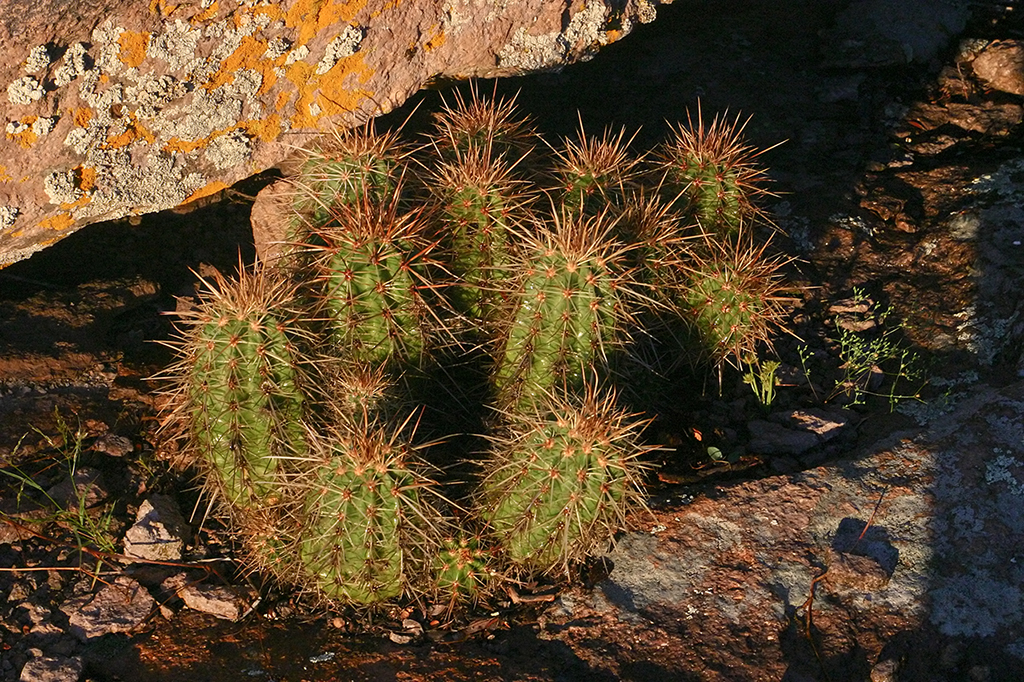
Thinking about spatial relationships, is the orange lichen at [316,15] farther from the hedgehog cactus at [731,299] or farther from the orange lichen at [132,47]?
→ the hedgehog cactus at [731,299]

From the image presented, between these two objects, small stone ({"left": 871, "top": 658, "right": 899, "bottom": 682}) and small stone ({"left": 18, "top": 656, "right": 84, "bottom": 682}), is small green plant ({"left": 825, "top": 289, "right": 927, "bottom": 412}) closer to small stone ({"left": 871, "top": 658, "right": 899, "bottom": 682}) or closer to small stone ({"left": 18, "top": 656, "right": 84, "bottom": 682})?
small stone ({"left": 871, "top": 658, "right": 899, "bottom": 682})

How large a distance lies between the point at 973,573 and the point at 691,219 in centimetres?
160

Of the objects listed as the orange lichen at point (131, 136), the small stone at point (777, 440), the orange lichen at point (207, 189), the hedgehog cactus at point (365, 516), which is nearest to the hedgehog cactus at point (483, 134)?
the orange lichen at point (207, 189)

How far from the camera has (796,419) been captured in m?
3.64

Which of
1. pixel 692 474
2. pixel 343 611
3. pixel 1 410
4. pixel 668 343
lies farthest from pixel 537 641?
pixel 1 410

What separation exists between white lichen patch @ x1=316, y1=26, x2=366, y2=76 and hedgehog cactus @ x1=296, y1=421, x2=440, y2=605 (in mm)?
1758

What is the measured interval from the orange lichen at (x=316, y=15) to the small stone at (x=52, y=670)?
97.4 inches

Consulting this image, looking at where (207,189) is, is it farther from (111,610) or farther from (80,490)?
(111,610)

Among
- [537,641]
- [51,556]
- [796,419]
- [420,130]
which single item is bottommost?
[537,641]

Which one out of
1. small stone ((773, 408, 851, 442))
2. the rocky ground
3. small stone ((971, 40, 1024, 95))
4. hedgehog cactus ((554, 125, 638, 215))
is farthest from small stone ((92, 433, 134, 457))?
small stone ((971, 40, 1024, 95))

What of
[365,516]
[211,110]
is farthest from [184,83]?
[365,516]

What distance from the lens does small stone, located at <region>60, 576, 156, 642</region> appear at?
3.10m

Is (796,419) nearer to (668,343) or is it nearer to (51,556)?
(668,343)

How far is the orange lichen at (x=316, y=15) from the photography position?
3.84 m
